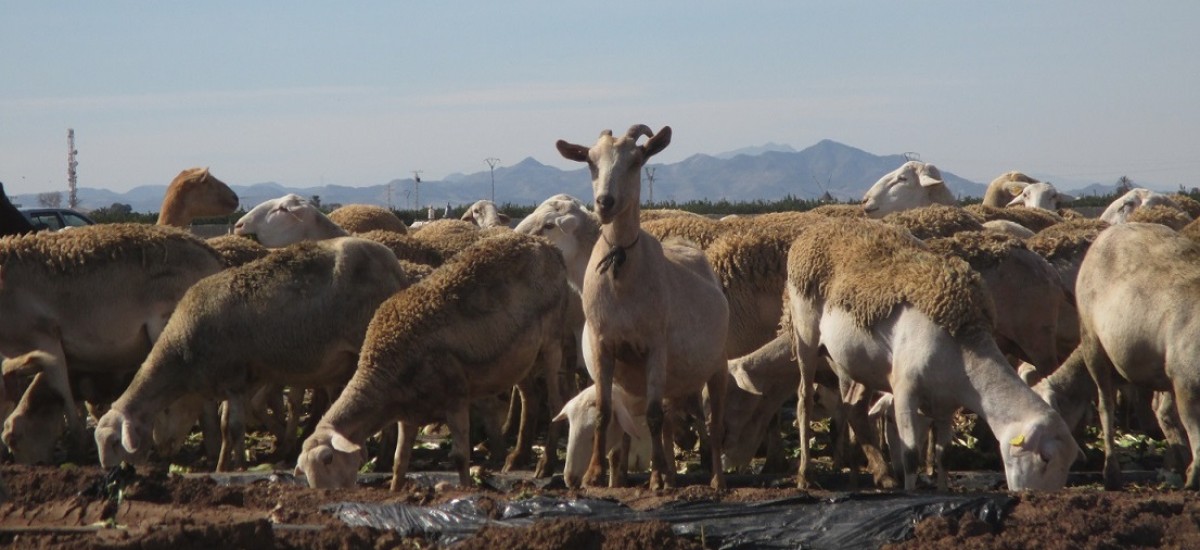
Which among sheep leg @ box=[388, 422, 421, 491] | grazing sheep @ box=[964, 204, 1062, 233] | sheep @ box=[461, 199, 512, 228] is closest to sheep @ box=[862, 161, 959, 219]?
grazing sheep @ box=[964, 204, 1062, 233]

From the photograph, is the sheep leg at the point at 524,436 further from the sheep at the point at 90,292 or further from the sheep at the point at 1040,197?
the sheep at the point at 1040,197

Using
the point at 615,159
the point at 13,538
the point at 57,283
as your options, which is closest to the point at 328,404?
the point at 57,283

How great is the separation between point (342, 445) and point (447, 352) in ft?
3.68

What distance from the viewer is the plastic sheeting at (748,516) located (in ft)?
26.2

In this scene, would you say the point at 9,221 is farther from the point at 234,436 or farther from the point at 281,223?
the point at 234,436

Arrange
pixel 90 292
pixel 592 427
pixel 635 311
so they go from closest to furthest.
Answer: pixel 635 311 < pixel 592 427 < pixel 90 292

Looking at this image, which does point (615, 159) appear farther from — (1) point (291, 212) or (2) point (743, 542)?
(1) point (291, 212)

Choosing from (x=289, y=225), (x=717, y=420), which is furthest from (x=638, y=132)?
(x=289, y=225)

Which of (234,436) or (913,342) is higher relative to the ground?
(913,342)

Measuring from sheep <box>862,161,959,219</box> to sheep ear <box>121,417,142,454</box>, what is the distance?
11.2 m

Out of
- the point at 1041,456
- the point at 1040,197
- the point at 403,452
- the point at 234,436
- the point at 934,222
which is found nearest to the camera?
the point at 1041,456

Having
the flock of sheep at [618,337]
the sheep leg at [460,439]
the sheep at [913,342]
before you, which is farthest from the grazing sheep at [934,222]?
the sheep leg at [460,439]

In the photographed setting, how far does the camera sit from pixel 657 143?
10.8m

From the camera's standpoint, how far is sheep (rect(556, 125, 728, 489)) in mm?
10562
